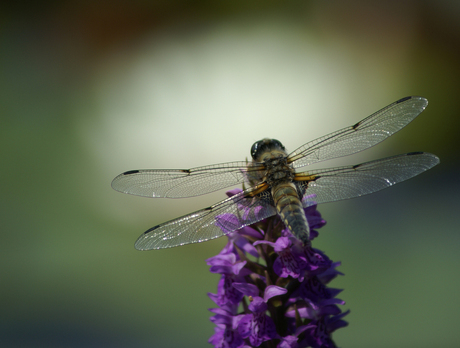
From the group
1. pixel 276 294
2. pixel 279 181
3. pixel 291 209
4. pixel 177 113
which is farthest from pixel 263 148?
pixel 177 113

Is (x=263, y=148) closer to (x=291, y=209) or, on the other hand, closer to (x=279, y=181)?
(x=279, y=181)

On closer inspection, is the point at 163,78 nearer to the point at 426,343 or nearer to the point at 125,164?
the point at 125,164

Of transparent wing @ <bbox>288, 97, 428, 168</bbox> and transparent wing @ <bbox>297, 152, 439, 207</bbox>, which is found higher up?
transparent wing @ <bbox>288, 97, 428, 168</bbox>

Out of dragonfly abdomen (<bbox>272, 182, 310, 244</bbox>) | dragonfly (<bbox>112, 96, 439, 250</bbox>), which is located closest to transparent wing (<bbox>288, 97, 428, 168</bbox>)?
dragonfly (<bbox>112, 96, 439, 250</bbox>)

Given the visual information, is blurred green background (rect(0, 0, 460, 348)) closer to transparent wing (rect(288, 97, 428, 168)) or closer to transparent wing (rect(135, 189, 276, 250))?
transparent wing (rect(288, 97, 428, 168))

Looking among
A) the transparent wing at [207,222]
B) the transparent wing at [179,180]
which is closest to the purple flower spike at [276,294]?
the transparent wing at [207,222]
